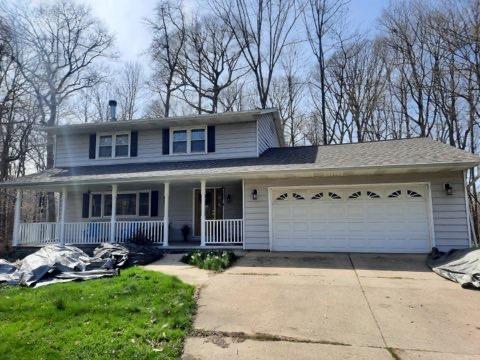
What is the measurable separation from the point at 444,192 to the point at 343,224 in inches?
116

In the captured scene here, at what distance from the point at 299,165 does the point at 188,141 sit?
4853mm

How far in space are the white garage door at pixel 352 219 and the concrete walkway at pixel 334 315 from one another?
1923mm

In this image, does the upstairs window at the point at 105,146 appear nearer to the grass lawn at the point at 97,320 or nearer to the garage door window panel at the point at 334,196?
the grass lawn at the point at 97,320

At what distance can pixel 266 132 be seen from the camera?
1379cm

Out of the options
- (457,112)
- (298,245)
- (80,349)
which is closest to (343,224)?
(298,245)

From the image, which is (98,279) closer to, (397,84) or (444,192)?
(444,192)

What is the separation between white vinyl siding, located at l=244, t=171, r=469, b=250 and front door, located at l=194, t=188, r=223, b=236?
2130mm

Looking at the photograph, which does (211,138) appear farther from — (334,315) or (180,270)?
(334,315)

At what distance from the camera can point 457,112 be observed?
18547mm

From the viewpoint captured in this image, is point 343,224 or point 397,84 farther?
point 397,84

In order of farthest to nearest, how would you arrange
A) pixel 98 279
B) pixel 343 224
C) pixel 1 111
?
pixel 1 111, pixel 343 224, pixel 98 279

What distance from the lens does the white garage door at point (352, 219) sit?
9.56 metres

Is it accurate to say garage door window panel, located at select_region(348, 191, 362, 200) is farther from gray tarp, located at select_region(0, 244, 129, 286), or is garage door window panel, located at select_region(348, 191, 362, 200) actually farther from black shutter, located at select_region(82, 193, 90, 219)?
black shutter, located at select_region(82, 193, 90, 219)

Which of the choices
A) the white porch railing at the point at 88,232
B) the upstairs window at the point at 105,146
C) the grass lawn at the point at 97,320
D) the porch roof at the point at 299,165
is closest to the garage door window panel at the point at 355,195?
the porch roof at the point at 299,165
